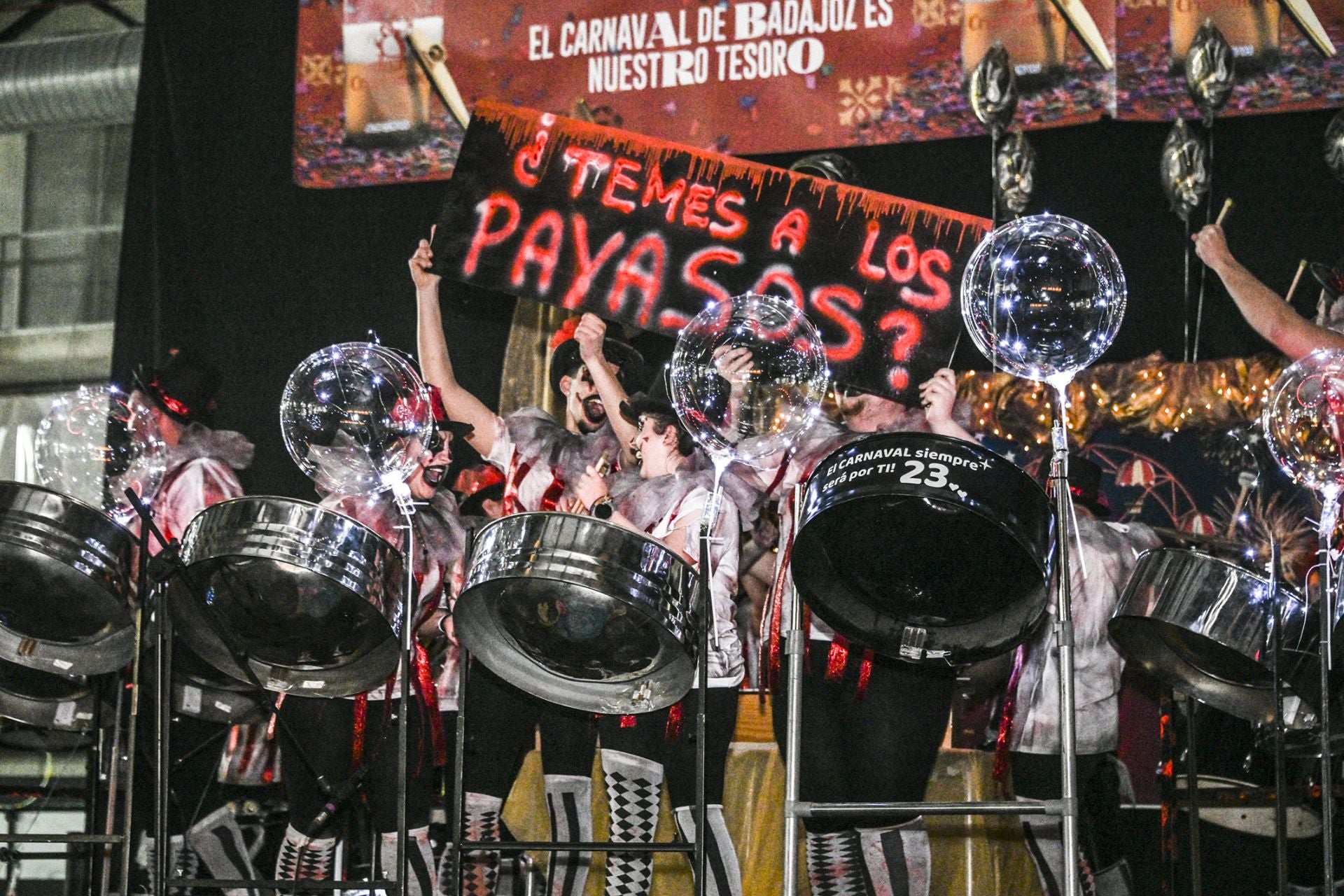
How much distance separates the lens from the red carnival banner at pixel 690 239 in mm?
3180

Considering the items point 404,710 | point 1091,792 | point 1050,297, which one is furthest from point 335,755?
point 1050,297

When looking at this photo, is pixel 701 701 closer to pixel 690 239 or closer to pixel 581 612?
pixel 581 612

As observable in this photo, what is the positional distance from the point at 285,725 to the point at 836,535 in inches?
40.3

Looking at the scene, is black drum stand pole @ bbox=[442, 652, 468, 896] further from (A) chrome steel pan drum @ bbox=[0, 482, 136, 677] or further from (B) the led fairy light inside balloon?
(B) the led fairy light inside balloon

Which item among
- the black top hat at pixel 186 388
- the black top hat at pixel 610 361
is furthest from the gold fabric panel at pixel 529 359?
the black top hat at pixel 186 388

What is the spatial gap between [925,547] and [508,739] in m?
1.19

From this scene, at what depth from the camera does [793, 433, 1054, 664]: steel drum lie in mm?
2068

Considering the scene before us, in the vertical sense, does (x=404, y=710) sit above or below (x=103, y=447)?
below

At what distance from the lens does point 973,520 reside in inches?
83.5

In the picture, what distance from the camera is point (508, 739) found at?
120 inches

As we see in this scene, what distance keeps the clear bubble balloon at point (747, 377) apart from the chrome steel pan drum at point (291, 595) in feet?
1.83

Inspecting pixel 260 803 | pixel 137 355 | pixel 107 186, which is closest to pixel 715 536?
pixel 260 803

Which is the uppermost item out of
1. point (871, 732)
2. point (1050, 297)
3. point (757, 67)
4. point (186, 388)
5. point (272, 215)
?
point (757, 67)

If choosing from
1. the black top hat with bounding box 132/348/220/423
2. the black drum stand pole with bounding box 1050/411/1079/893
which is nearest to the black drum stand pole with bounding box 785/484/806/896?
the black drum stand pole with bounding box 1050/411/1079/893
